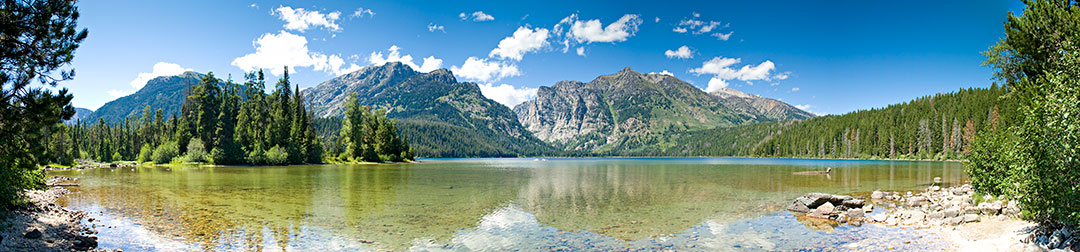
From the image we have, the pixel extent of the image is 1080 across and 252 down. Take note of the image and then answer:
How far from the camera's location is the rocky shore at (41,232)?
12888 mm

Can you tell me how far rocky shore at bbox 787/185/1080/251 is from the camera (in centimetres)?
1319

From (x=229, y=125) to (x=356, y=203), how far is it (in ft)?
270

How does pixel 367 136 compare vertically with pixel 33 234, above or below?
above

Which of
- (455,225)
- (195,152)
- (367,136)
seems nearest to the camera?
(455,225)

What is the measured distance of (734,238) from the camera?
17.8 meters

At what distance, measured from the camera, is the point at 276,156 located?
90125 mm

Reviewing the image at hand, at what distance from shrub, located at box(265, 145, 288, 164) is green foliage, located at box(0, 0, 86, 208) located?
84.8 meters

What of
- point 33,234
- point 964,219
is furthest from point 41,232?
point 964,219

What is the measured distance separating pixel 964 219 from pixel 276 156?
9890cm

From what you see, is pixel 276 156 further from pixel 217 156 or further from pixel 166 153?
pixel 166 153

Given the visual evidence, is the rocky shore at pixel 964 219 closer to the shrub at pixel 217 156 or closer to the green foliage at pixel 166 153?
the shrub at pixel 217 156

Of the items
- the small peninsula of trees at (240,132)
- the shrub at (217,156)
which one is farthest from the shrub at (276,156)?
the shrub at (217,156)

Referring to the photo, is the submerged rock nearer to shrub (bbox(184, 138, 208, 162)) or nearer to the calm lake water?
the calm lake water

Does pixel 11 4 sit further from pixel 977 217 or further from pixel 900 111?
pixel 900 111
